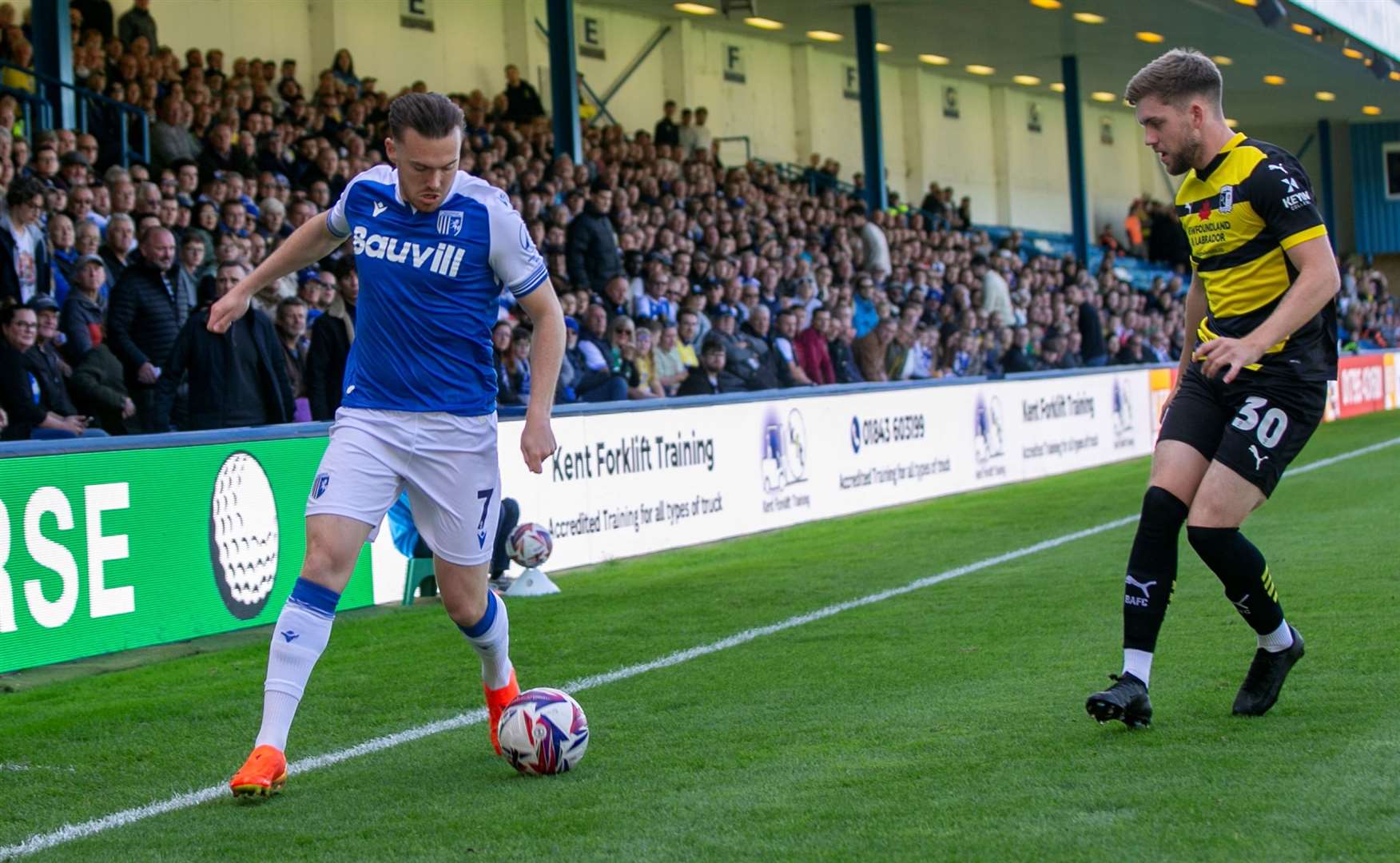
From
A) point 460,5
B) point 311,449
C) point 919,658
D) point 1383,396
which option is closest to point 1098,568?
point 919,658

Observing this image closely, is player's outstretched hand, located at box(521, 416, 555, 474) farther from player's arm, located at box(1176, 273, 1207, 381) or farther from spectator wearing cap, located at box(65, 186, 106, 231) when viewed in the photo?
spectator wearing cap, located at box(65, 186, 106, 231)

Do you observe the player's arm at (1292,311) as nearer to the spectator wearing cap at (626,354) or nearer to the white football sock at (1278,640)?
the white football sock at (1278,640)

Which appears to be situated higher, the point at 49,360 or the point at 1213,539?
the point at 49,360

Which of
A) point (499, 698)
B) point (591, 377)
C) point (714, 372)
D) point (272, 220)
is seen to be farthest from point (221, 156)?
point (499, 698)

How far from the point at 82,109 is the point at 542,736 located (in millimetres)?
11893

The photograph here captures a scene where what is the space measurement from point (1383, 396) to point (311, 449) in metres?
29.3

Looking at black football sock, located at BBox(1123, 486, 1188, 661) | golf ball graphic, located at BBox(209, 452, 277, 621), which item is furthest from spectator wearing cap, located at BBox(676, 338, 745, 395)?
black football sock, located at BBox(1123, 486, 1188, 661)

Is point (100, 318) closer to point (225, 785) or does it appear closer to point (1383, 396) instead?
point (225, 785)

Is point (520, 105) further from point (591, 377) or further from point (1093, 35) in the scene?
point (1093, 35)

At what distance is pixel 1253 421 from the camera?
5660 mm

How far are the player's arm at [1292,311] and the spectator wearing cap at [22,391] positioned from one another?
24.2 feet

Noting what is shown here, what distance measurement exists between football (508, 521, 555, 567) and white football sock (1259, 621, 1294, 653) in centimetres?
578

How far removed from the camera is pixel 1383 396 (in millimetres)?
35219

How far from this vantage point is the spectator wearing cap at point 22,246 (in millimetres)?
11516
